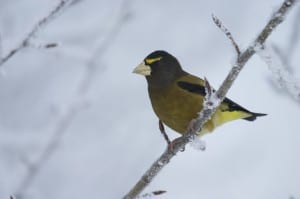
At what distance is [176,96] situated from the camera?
12.9ft

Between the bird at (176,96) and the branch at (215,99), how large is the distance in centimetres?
125

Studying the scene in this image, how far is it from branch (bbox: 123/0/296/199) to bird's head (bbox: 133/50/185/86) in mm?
1428

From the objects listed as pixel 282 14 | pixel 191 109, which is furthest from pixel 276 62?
pixel 191 109

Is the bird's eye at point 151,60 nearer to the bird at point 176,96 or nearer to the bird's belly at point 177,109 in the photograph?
the bird at point 176,96

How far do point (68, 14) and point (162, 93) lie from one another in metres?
5.83

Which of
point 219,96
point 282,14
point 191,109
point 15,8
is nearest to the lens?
point 282,14

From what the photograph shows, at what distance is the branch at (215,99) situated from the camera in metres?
1.88

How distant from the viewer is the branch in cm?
188

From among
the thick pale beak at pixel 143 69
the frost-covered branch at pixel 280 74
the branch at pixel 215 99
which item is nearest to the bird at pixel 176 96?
the thick pale beak at pixel 143 69

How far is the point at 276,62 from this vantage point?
1.93m

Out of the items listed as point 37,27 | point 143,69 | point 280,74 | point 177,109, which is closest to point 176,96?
point 177,109

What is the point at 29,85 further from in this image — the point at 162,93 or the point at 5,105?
the point at 162,93

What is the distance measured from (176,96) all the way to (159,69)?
242 mm

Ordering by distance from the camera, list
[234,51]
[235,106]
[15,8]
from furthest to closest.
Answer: [15,8] → [235,106] → [234,51]
